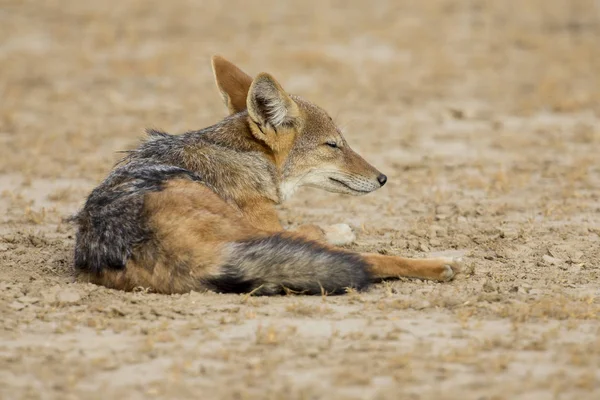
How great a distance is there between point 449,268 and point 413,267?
223 mm

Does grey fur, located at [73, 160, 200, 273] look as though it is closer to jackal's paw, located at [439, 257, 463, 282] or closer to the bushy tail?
the bushy tail

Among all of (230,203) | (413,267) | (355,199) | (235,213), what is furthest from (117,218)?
(355,199)

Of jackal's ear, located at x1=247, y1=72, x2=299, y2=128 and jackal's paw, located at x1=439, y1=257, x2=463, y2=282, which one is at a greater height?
jackal's ear, located at x1=247, y1=72, x2=299, y2=128

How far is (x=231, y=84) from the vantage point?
7.21 meters

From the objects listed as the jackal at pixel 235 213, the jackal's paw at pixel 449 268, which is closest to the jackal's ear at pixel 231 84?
the jackal at pixel 235 213

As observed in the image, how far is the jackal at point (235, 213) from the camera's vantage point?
538cm

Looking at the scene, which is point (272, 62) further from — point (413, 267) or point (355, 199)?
point (413, 267)

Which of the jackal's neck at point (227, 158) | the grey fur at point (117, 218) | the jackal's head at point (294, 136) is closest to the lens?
the grey fur at point (117, 218)

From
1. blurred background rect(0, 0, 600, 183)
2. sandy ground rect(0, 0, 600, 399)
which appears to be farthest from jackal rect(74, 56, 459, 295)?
blurred background rect(0, 0, 600, 183)

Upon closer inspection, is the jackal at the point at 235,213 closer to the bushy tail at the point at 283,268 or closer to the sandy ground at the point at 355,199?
the bushy tail at the point at 283,268

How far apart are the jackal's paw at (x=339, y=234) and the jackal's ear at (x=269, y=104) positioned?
2.87 ft

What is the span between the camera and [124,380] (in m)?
4.31

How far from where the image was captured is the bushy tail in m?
5.36

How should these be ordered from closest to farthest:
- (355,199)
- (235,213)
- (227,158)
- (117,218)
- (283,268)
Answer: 1. (283,268)
2. (117,218)
3. (235,213)
4. (227,158)
5. (355,199)
